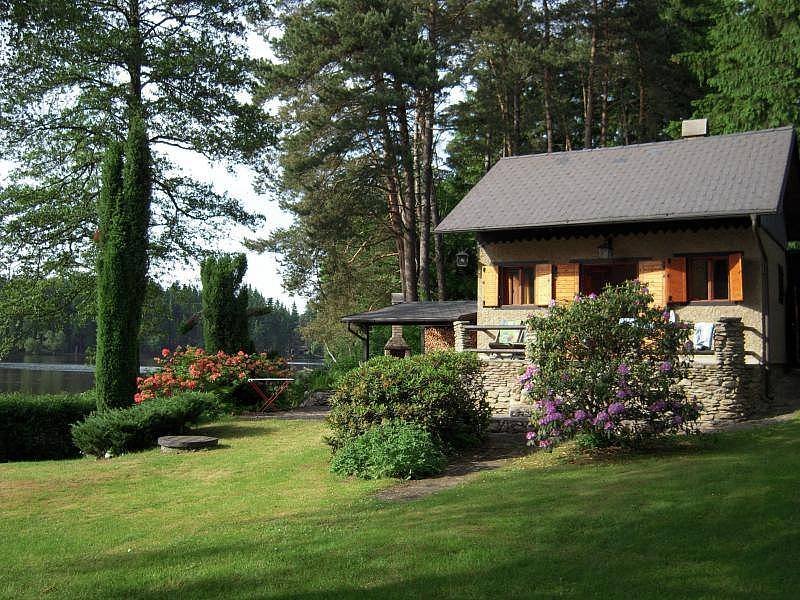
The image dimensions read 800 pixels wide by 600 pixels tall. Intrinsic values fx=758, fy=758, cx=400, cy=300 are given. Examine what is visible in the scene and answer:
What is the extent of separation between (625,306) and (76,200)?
706 inches

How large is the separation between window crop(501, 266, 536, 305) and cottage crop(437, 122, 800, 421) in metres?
0.03

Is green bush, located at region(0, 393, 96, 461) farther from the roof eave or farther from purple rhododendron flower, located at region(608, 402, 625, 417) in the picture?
purple rhododendron flower, located at region(608, 402, 625, 417)

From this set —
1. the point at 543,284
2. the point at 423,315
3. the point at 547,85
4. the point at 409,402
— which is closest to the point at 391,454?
the point at 409,402

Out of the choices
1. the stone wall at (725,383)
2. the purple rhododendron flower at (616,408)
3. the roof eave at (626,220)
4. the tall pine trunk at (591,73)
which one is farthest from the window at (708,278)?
the tall pine trunk at (591,73)

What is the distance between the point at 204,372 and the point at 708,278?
11.6 metres

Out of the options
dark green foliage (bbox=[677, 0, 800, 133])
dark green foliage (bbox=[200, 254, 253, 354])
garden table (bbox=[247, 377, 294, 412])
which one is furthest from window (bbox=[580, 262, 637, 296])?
dark green foliage (bbox=[677, 0, 800, 133])

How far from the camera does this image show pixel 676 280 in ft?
53.9

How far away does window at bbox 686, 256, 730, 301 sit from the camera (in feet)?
52.9

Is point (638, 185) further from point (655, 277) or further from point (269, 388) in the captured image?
point (269, 388)

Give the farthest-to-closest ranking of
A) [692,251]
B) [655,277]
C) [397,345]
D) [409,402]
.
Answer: [397,345], [655,277], [692,251], [409,402]

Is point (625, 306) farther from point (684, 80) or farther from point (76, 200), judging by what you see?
point (684, 80)

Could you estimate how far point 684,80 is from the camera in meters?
30.6

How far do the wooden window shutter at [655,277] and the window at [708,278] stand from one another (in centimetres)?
56

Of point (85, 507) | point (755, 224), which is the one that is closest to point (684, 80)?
point (755, 224)
